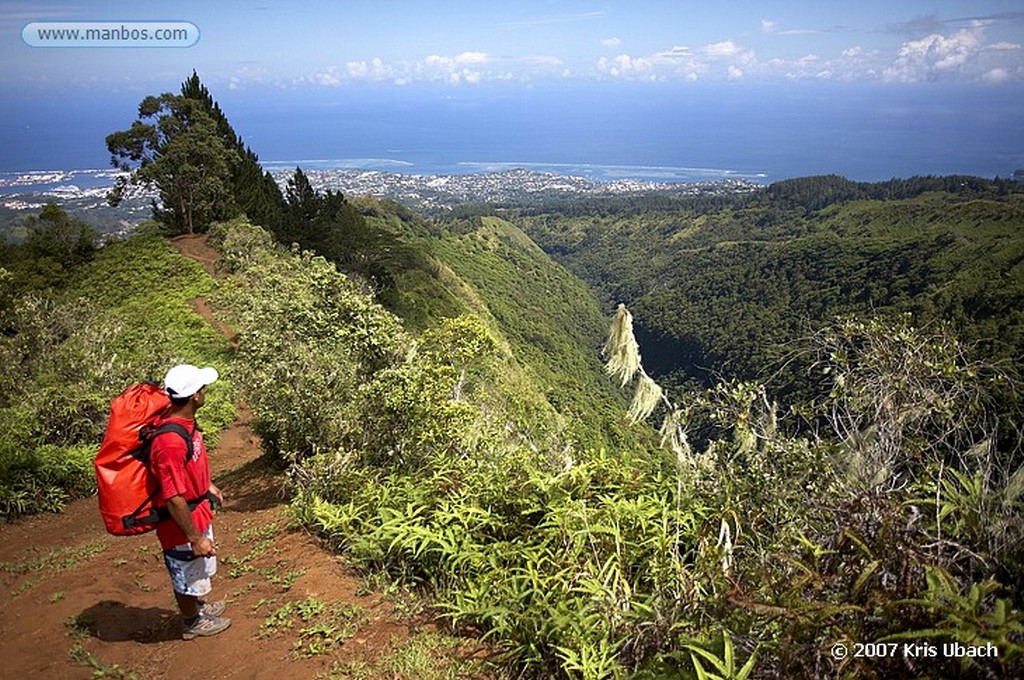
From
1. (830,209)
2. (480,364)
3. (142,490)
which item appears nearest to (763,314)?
(830,209)

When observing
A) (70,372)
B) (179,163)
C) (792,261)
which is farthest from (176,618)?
(792,261)

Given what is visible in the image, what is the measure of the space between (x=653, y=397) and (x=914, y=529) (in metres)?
2.57

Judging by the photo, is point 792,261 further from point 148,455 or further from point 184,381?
point 148,455

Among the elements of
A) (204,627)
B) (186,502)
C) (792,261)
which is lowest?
(792,261)

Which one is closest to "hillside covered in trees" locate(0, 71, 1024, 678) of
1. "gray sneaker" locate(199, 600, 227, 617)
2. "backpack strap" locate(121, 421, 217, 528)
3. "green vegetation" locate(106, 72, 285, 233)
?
"gray sneaker" locate(199, 600, 227, 617)

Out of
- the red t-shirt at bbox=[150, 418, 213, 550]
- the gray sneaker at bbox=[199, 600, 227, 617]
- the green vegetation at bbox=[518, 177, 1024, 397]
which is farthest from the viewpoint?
the green vegetation at bbox=[518, 177, 1024, 397]

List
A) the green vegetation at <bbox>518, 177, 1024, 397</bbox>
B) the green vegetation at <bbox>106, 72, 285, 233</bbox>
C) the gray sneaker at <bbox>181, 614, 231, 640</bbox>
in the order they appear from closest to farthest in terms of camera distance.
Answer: the gray sneaker at <bbox>181, 614, 231, 640</bbox> < the green vegetation at <bbox>106, 72, 285, 233</bbox> < the green vegetation at <bbox>518, 177, 1024, 397</bbox>

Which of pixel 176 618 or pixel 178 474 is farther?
pixel 176 618

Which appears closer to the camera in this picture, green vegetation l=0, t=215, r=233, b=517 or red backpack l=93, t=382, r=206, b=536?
red backpack l=93, t=382, r=206, b=536

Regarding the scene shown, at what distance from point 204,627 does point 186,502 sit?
1.00m

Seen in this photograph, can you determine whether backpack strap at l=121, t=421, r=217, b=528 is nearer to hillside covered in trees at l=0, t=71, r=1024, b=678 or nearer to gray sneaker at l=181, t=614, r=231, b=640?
gray sneaker at l=181, t=614, r=231, b=640

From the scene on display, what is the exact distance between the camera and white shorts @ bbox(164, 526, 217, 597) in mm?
3699

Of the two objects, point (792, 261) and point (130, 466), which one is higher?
point (130, 466)

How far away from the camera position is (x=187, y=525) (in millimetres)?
3459
